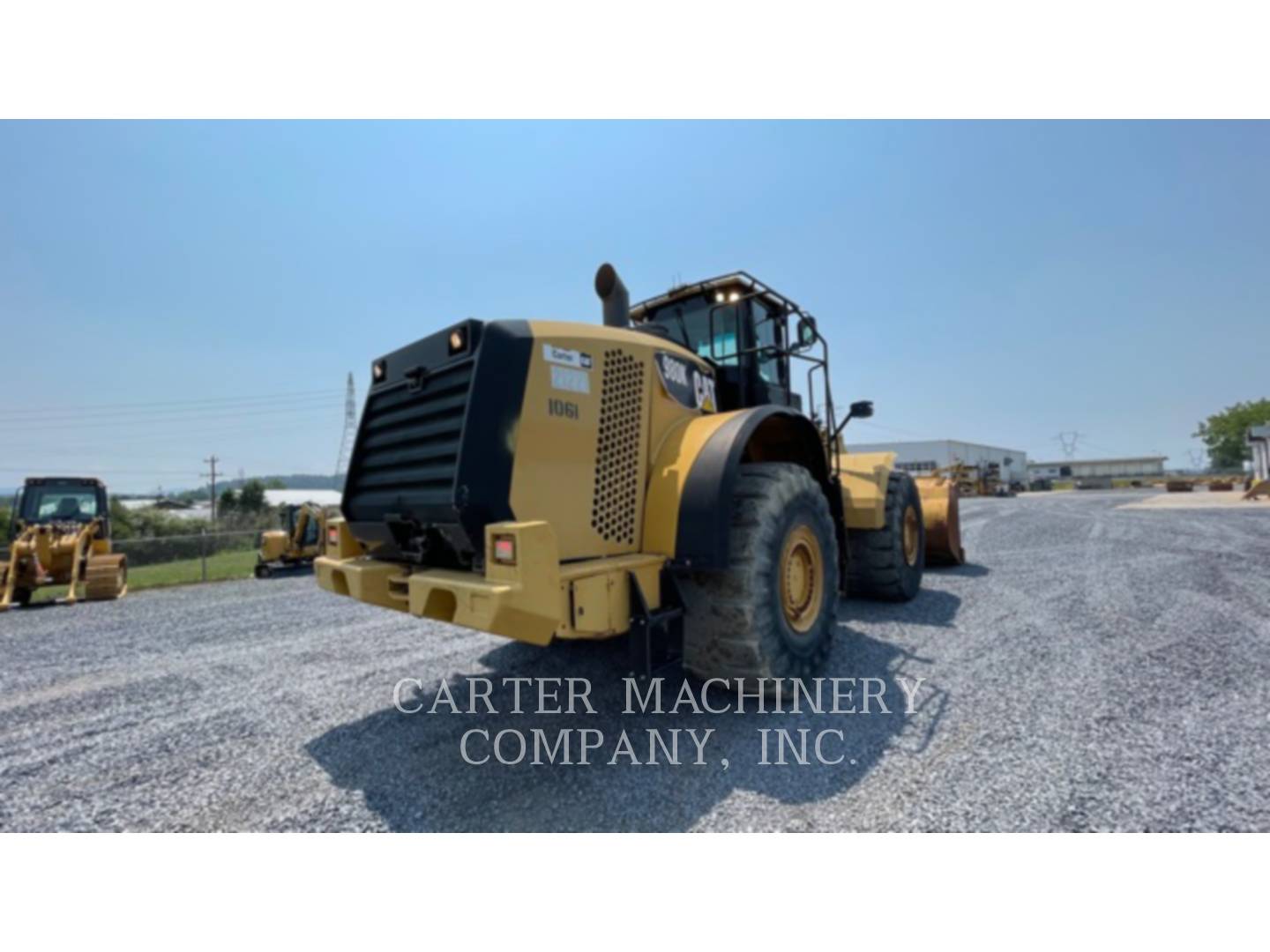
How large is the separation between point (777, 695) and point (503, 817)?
1.66 metres

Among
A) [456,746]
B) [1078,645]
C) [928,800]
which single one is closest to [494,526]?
[456,746]

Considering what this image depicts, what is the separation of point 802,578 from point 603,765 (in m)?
1.78

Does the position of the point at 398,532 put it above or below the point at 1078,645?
above

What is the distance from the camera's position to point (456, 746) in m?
3.05

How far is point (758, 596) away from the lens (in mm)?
3074

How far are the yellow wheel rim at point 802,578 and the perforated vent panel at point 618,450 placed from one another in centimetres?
104

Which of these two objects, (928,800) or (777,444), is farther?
(777,444)

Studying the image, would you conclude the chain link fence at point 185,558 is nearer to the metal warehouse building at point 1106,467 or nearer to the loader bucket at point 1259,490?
the loader bucket at point 1259,490

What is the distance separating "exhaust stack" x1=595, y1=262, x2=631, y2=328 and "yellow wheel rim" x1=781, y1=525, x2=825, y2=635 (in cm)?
198

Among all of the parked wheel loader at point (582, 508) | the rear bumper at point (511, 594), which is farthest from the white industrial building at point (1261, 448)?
the rear bumper at point (511, 594)

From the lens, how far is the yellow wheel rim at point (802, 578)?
11.7 feet

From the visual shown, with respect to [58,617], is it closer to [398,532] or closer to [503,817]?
[398,532]

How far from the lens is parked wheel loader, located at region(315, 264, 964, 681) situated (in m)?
2.67

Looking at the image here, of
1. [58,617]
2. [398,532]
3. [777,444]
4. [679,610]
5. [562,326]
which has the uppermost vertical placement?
[562,326]
